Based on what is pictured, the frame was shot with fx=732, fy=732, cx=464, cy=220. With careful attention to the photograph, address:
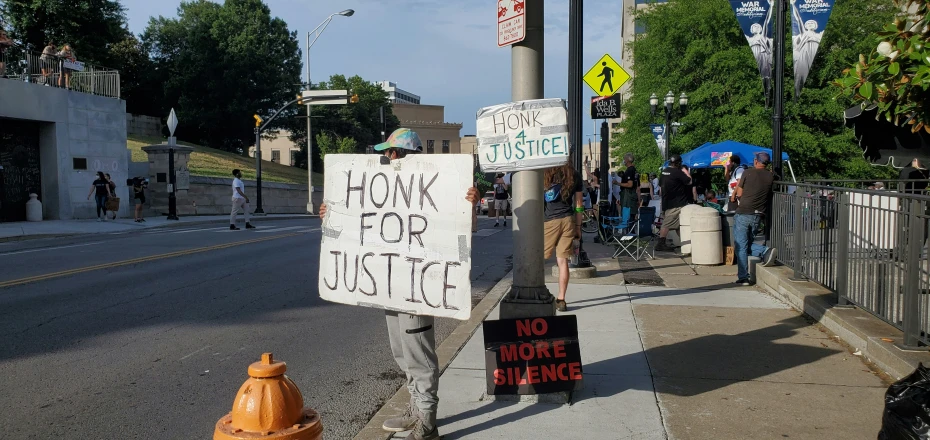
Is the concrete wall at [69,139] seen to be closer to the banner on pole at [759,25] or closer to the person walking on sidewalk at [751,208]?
the banner on pole at [759,25]

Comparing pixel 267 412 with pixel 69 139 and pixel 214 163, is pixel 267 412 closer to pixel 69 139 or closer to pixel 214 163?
pixel 69 139

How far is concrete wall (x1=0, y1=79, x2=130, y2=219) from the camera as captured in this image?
2525 centimetres

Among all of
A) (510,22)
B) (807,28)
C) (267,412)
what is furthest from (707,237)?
(267,412)

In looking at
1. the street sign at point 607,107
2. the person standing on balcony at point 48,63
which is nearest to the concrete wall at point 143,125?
the person standing on balcony at point 48,63

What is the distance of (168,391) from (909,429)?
4812 mm

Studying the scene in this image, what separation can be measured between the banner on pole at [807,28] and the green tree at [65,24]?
1675 inches

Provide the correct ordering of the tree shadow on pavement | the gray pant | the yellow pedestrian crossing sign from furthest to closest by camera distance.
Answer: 1. the yellow pedestrian crossing sign
2. the tree shadow on pavement
3. the gray pant

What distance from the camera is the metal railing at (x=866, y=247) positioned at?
17.9ft

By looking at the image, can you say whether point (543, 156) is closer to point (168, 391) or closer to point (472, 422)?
point (472, 422)

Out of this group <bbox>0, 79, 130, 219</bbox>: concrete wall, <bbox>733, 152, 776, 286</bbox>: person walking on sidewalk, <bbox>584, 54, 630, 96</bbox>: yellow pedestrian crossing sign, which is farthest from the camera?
<bbox>0, 79, 130, 219</bbox>: concrete wall

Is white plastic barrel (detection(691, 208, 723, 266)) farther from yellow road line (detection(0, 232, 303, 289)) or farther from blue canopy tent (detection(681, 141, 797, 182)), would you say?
yellow road line (detection(0, 232, 303, 289))

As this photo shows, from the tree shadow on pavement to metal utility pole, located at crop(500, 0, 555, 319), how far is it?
715mm

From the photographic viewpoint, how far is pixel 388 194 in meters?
4.57

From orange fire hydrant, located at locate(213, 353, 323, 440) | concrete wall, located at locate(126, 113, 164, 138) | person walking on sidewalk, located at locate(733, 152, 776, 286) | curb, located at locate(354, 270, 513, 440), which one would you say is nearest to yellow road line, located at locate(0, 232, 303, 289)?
curb, located at locate(354, 270, 513, 440)
